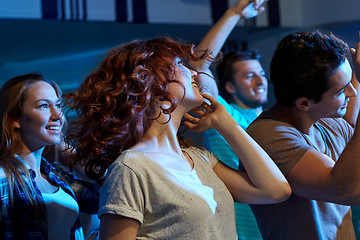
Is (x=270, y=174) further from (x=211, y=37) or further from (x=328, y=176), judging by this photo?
(x=211, y=37)

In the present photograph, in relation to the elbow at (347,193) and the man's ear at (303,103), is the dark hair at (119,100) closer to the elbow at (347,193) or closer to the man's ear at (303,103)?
the man's ear at (303,103)

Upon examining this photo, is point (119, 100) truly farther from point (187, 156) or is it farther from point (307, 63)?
point (307, 63)

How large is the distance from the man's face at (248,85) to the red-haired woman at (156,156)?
1476mm

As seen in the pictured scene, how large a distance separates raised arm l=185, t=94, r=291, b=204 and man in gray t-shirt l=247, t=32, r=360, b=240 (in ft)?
0.33

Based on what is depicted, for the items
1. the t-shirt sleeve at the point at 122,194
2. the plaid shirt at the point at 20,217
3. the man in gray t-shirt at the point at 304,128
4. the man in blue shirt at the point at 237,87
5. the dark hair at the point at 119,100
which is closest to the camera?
the t-shirt sleeve at the point at 122,194

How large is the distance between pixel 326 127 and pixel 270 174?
19.9 inches

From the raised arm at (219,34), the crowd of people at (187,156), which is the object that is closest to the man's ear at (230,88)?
the raised arm at (219,34)

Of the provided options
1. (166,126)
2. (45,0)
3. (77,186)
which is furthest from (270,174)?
(45,0)

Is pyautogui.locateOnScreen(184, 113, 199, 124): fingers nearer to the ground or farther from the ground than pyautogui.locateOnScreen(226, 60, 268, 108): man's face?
farther from the ground

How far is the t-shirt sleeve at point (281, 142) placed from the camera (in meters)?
1.45

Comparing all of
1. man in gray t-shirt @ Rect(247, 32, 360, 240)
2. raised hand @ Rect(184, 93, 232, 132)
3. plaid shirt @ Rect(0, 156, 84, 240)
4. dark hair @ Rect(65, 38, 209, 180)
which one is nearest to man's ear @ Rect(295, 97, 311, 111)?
man in gray t-shirt @ Rect(247, 32, 360, 240)

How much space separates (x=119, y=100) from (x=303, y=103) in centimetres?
62

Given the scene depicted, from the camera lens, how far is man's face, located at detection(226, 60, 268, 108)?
291 centimetres

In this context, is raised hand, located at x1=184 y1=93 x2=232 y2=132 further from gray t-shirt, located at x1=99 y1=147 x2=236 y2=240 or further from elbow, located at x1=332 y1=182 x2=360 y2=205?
elbow, located at x1=332 y1=182 x2=360 y2=205
